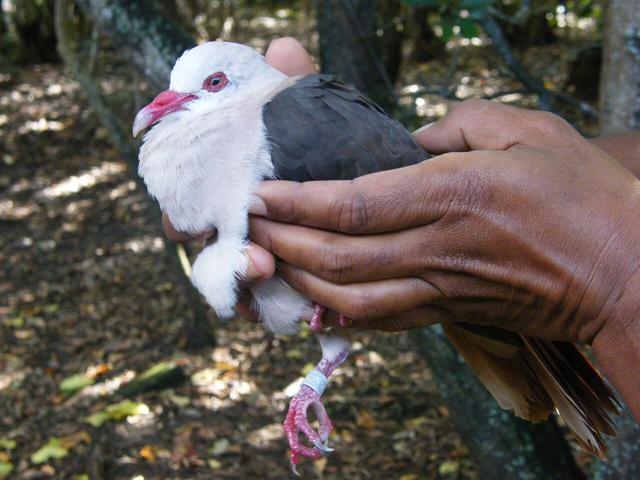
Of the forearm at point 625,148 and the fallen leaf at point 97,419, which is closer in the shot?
the forearm at point 625,148

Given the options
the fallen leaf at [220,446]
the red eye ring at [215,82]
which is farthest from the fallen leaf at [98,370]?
the red eye ring at [215,82]

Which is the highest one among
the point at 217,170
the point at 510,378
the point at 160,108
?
the point at 160,108

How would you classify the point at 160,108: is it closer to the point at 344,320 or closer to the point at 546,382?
the point at 344,320

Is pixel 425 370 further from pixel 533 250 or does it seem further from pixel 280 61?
pixel 533 250

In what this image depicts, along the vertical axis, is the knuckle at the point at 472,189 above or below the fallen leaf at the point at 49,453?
above

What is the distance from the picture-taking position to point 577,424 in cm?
241

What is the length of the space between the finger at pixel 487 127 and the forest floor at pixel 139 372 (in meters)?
2.65

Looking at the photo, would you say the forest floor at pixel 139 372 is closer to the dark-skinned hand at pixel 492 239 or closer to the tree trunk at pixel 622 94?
the tree trunk at pixel 622 94

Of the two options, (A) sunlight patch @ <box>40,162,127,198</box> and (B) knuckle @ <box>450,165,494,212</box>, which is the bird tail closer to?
(B) knuckle @ <box>450,165,494,212</box>

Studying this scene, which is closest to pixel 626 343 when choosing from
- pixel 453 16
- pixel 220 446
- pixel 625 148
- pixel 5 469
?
pixel 625 148

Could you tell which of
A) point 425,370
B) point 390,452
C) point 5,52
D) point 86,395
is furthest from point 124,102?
point 390,452

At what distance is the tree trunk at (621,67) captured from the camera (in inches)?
130

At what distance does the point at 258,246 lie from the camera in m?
2.25

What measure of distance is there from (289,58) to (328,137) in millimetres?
672
